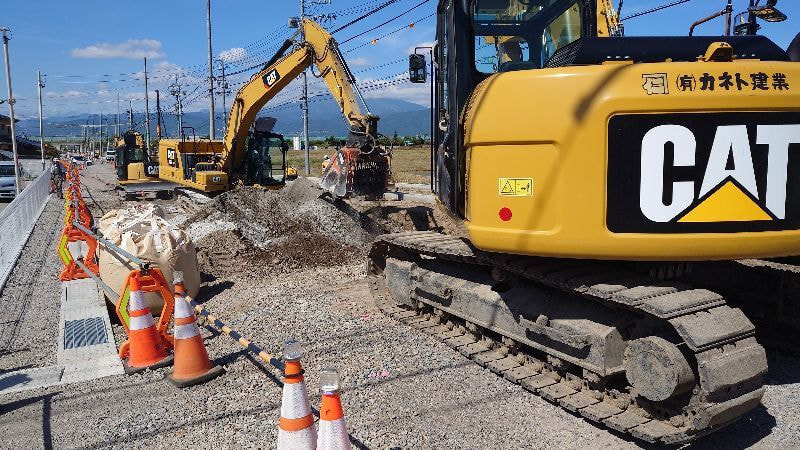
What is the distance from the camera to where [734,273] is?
5.47 meters

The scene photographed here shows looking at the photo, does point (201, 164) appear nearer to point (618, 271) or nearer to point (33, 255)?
point (33, 255)

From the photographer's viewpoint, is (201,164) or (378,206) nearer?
(378,206)

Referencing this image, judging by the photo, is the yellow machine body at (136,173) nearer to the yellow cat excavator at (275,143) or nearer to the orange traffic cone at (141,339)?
the yellow cat excavator at (275,143)

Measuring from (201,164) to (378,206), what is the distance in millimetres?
6060

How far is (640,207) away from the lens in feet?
12.6

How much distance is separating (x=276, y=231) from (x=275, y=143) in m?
8.05

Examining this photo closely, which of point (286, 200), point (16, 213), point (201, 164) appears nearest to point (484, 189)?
point (286, 200)

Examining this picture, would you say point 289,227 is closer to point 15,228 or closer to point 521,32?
point 15,228

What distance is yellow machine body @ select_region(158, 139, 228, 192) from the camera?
15.4 m

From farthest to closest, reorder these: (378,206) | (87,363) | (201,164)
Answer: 1. (201,164)
2. (378,206)
3. (87,363)

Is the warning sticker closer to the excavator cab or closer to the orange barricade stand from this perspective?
the orange barricade stand

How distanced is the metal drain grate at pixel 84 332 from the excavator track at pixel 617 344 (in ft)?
11.1

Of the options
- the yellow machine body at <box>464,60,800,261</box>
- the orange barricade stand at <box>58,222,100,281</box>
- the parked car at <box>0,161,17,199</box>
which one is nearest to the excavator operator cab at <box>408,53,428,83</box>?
the yellow machine body at <box>464,60,800,261</box>

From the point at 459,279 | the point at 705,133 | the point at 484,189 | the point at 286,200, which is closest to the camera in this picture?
the point at 705,133
